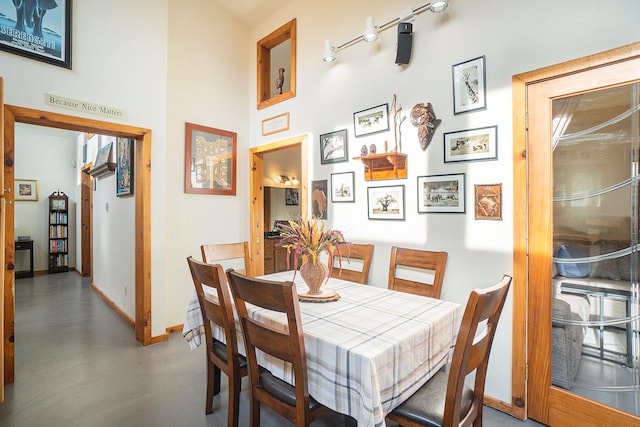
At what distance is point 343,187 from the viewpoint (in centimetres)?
313

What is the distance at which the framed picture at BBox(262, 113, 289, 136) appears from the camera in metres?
3.74


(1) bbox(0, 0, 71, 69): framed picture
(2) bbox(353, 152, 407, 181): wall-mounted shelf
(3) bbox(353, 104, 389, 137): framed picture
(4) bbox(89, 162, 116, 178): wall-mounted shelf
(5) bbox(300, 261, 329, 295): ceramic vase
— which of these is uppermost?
(1) bbox(0, 0, 71, 69): framed picture

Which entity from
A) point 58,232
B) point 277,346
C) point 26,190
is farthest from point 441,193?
point 26,190

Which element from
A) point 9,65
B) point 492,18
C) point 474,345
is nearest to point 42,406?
point 9,65

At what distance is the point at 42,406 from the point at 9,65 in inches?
101

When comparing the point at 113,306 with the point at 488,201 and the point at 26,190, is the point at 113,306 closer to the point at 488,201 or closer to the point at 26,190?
the point at 26,190

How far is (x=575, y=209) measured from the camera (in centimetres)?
190

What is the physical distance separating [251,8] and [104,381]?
4168 millimetres

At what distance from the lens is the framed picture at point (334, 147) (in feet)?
10.2

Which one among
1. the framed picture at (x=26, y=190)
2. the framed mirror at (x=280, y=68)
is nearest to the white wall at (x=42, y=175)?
the framed picture at (x=26, y=190)

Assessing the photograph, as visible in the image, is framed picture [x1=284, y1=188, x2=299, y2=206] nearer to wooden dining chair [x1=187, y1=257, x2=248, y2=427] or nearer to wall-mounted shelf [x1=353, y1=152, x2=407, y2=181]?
A: wall-mounted shelf [x1=353, y1=152, x2=407, y2=181]

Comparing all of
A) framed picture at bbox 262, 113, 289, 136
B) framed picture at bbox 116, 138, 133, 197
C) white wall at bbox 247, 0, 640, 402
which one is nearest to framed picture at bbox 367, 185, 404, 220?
white wall at bbox 247, 0, 640, 402

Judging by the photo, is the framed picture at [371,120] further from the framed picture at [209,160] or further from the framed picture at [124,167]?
the framed picture at [124,167]

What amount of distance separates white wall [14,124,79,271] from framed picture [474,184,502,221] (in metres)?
8.08
